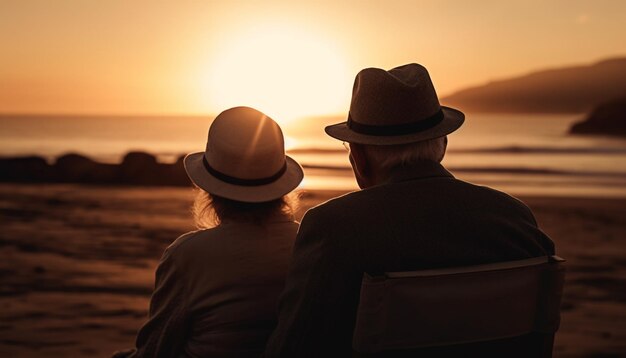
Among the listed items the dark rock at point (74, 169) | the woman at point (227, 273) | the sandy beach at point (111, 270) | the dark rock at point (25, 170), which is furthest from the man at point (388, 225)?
the dark rock at point (25, 170)

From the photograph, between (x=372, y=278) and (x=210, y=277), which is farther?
(x=210, y=277)

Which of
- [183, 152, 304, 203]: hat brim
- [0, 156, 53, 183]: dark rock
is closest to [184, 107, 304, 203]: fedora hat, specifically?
[183, 152, 304, 203]: hat brim

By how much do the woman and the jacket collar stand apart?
621mm

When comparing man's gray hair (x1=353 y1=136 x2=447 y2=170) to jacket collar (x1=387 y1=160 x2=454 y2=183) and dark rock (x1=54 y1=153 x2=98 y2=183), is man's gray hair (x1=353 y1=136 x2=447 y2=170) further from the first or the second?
dark rock (x1=54 y1=153 x2=98 y2=183)

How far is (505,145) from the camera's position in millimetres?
32031

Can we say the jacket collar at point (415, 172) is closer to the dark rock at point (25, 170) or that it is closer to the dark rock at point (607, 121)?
the dark rock at point (25, 170)

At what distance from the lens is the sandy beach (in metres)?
5.21

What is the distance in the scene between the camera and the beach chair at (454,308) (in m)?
1.84

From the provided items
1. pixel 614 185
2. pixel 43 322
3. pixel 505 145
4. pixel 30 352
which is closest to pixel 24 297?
pixel 43 322

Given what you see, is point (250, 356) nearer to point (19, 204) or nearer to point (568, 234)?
point (568, 234)

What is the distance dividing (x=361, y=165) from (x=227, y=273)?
619mm

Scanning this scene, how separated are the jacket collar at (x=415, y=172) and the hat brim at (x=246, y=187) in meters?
0.61

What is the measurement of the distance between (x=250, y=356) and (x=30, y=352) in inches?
108

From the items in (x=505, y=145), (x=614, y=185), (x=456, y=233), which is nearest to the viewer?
(x=456, y=233)
